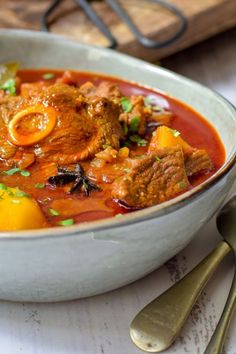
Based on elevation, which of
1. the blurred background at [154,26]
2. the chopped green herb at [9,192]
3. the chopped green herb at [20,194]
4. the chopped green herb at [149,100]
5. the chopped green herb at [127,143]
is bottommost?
the blurred background at [154,26]

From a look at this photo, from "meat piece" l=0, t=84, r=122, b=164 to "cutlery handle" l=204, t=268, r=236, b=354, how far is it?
83 centimetres

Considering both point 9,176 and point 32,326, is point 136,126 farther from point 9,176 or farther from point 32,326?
point 32,326

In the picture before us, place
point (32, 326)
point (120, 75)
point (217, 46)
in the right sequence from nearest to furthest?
point (32, 326) → point (120, 75) → point (217, 46)

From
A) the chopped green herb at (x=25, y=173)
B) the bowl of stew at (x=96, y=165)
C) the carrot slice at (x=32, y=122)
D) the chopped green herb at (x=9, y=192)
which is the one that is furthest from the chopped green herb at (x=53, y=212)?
the carrot slice at (x=32, y=122)

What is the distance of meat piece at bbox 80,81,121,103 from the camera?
325 centimetres

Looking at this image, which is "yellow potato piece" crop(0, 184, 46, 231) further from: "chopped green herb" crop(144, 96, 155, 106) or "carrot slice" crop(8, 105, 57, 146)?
"chopped green herb" crop(144, 96, 155, 106)

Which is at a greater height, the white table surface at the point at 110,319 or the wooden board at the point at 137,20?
the white table surface at the point at 110,319

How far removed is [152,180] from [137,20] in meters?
2.09

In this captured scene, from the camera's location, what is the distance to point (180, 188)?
268cm

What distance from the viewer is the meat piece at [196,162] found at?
2.81m

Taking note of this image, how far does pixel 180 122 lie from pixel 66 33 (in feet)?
4.85

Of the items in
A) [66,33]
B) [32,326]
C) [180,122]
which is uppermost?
[180,122]

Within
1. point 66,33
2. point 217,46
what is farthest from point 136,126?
point 217,46

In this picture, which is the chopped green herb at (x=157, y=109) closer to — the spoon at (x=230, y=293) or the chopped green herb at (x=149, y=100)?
the chopped green herb at (x=149, y=100)
